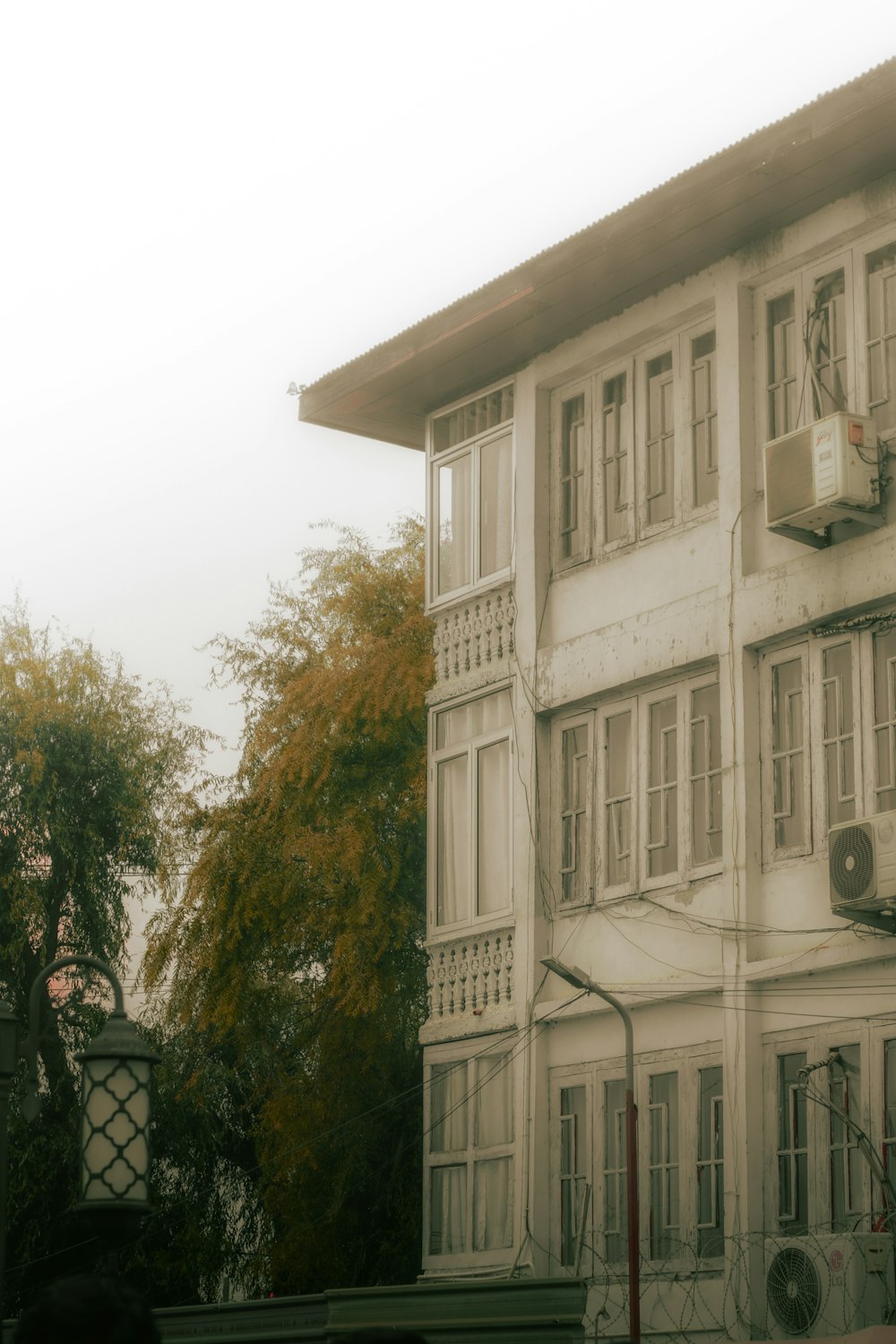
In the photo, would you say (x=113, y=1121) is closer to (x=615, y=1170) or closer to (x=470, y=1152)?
(x=615, y=1170)

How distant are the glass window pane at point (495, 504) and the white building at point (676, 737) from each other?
0.12 feet

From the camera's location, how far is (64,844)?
98.6ft

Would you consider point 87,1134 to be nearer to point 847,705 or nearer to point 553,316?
point 847,705

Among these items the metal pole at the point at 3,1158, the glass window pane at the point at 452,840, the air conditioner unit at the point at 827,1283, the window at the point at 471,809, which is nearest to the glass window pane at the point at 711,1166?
the air conditioner unit at the point at 827,1283

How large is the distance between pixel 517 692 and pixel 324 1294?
600 cm

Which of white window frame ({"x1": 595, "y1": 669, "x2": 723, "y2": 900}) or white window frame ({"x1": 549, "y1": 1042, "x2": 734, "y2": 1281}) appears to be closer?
white window frame ({"x1": 549, "y1": 1042, "x2": 734, "y2": 1281})

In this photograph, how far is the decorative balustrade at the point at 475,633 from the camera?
2079 centimetres

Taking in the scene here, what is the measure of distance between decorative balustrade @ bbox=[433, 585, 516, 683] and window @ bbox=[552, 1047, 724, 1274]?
13.9 ft

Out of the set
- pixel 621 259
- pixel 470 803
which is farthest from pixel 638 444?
pixel 470 803

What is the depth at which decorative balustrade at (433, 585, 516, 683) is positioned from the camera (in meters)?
20.8

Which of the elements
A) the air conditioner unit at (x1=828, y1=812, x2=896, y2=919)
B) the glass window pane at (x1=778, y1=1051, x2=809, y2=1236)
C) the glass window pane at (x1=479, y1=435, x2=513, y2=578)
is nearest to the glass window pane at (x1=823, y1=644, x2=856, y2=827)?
the air conditioner unit at (x1=828, y1=812, x2=896, y2=919)

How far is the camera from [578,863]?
1950 cm

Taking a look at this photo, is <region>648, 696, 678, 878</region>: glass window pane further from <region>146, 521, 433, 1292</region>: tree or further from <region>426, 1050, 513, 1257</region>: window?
<region>146, 521, 433, 1292</region>: tree

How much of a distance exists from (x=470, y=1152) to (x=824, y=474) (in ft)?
25.0
